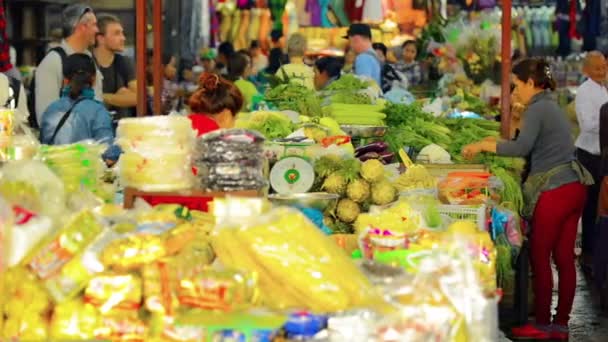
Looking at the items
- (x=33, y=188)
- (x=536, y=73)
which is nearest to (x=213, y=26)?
(x=536, y=73)

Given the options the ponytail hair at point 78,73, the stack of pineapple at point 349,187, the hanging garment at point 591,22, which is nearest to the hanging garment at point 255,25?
the hanging garment at point 591,22

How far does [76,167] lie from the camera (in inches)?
187

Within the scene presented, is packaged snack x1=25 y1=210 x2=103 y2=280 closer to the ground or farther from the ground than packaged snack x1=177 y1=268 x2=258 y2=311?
farther from the ground

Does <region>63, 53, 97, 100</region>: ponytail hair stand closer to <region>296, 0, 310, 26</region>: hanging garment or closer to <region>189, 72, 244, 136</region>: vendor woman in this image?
<region>189, 72, 244, 136</region>: vendor woman

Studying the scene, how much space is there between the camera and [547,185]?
8.05 meters

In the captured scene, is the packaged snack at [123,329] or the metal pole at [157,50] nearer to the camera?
the packaged snack at [123,329]

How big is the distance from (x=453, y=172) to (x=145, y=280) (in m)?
4.17

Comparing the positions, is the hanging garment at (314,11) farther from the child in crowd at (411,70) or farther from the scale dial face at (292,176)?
the scale dial face at (292,176)

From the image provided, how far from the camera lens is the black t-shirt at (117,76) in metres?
10.0

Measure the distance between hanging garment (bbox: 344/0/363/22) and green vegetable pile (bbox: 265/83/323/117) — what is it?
25.7 ft

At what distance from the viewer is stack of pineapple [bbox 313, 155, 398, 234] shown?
6.59 m

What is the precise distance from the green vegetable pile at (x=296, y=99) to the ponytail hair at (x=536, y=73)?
4.78ft

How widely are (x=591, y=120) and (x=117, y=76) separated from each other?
4.32 metres

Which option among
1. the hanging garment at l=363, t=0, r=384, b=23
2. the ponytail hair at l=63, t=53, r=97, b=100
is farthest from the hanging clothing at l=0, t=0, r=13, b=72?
the hanging garment at l=363, t=0, r=384, b=23
